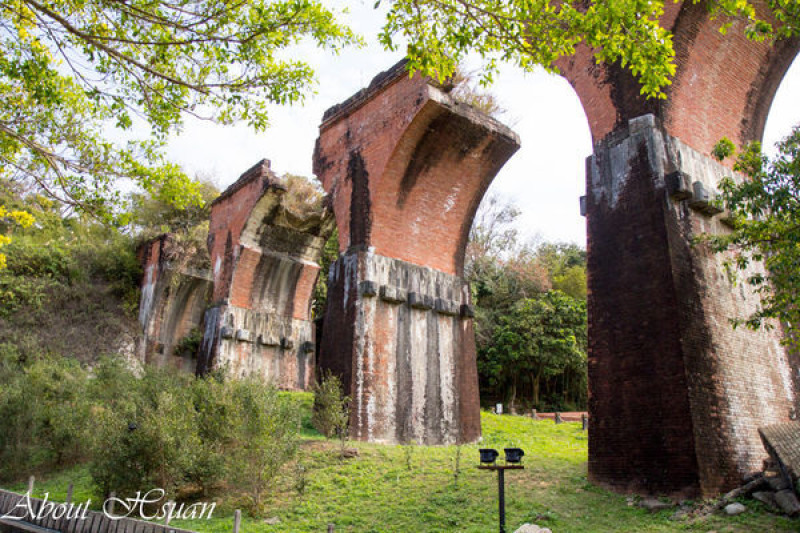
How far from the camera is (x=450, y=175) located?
12867 millimetres

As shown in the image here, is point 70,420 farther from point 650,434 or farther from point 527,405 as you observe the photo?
point 527,405

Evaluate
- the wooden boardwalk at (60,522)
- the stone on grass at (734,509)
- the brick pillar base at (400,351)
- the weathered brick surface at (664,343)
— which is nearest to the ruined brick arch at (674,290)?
the weathered brick surface at (664,343)

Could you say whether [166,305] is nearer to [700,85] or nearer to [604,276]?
[604,276]

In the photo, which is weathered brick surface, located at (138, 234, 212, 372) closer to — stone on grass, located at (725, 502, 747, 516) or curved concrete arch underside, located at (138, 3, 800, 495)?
curved concrete arch underside, located at (138, 3, 800, 495)

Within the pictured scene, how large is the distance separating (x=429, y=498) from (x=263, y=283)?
10.5 metres

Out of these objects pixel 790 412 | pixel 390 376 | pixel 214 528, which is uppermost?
pixel 390 376

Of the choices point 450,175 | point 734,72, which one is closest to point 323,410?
point 450,175

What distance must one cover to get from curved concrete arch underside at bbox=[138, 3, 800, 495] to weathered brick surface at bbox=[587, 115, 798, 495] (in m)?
0.02

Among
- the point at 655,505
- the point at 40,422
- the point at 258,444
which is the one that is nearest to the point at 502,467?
the point at 655,505

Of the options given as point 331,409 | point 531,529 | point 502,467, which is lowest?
point 531,529

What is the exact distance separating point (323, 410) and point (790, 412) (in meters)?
7.38

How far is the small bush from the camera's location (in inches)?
400

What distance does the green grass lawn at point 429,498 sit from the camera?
6.39 meters

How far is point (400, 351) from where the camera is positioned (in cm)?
1175
